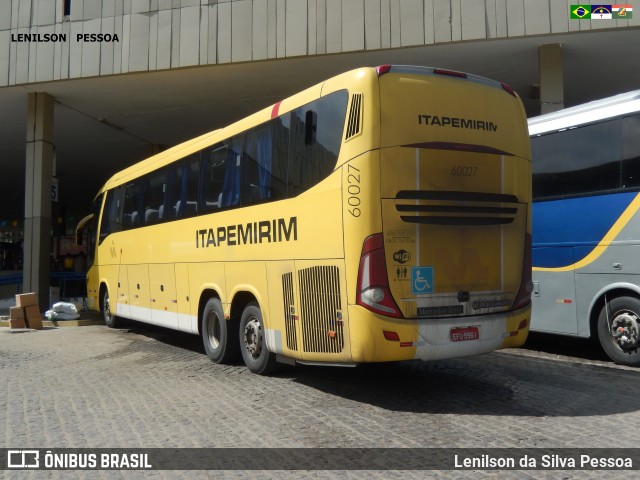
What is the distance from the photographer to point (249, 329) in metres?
7.61

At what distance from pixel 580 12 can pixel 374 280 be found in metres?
9.61

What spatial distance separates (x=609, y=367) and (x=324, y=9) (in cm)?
960

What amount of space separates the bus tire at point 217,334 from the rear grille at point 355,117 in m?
3.58

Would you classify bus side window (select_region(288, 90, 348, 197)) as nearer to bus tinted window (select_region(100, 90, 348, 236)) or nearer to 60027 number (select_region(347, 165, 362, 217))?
bus tinted window (select_region(100, 90, 348, 236))

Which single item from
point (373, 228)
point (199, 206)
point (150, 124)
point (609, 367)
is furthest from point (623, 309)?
point (150, 124)

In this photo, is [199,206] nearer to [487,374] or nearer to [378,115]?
[378,115]

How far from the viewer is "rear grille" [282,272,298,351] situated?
6.48m

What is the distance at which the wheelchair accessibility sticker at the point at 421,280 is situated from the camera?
18.8 ft

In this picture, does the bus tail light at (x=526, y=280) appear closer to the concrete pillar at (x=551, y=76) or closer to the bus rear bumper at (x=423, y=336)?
the bus rear bumper at (x=423, y=336)

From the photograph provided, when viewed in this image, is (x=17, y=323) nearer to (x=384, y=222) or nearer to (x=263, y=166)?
(x=263, y=166)

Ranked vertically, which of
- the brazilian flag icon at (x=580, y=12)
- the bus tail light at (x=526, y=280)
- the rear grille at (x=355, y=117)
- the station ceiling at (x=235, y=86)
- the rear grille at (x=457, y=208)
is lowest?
the bus tail light at (x=526, y=280)

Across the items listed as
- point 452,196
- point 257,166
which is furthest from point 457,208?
point 257,166

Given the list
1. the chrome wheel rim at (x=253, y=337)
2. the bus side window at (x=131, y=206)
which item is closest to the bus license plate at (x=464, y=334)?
the chrome wheel rim at (x=253, y=337)

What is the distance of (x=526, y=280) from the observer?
6539mm
